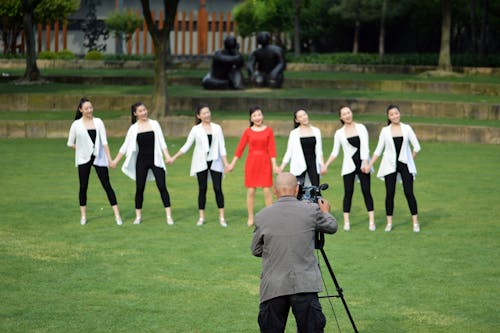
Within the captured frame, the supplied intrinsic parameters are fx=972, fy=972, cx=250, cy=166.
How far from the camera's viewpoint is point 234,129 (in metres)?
26.3

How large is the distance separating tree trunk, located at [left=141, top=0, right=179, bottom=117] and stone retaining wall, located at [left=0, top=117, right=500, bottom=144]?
0.78 metres

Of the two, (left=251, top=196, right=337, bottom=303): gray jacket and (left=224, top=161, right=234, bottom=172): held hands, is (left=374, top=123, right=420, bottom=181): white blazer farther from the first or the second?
(left=251, top=196, right=337, bottom=303): gray jacket

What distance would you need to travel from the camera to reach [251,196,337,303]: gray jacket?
771cm

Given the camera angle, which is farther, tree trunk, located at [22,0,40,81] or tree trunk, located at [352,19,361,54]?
tree trunk, located at [352,19,361,54]

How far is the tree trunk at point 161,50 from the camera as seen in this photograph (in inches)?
1077

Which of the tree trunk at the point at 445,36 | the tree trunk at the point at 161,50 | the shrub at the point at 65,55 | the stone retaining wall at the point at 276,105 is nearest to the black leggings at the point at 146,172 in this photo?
the tree trunk at the point at 161,50

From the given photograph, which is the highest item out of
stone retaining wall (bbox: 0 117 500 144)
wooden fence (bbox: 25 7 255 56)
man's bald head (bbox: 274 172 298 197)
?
wooden fence (bbox: 25 7 255 56)

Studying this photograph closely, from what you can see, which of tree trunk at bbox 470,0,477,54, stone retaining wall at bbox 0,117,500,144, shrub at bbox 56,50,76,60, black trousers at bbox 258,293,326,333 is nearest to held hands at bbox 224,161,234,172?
black trousers at bbox 258,293,326,333

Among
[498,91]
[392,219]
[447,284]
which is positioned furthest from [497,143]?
[447,284]

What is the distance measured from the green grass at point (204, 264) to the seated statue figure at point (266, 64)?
47.2 feet

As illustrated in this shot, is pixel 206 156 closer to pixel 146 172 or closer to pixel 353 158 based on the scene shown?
pixel 146 172

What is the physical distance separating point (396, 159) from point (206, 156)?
116 inches

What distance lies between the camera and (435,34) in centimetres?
5169

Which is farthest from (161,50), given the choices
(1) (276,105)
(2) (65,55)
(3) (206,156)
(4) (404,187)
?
(2) (65,55)
